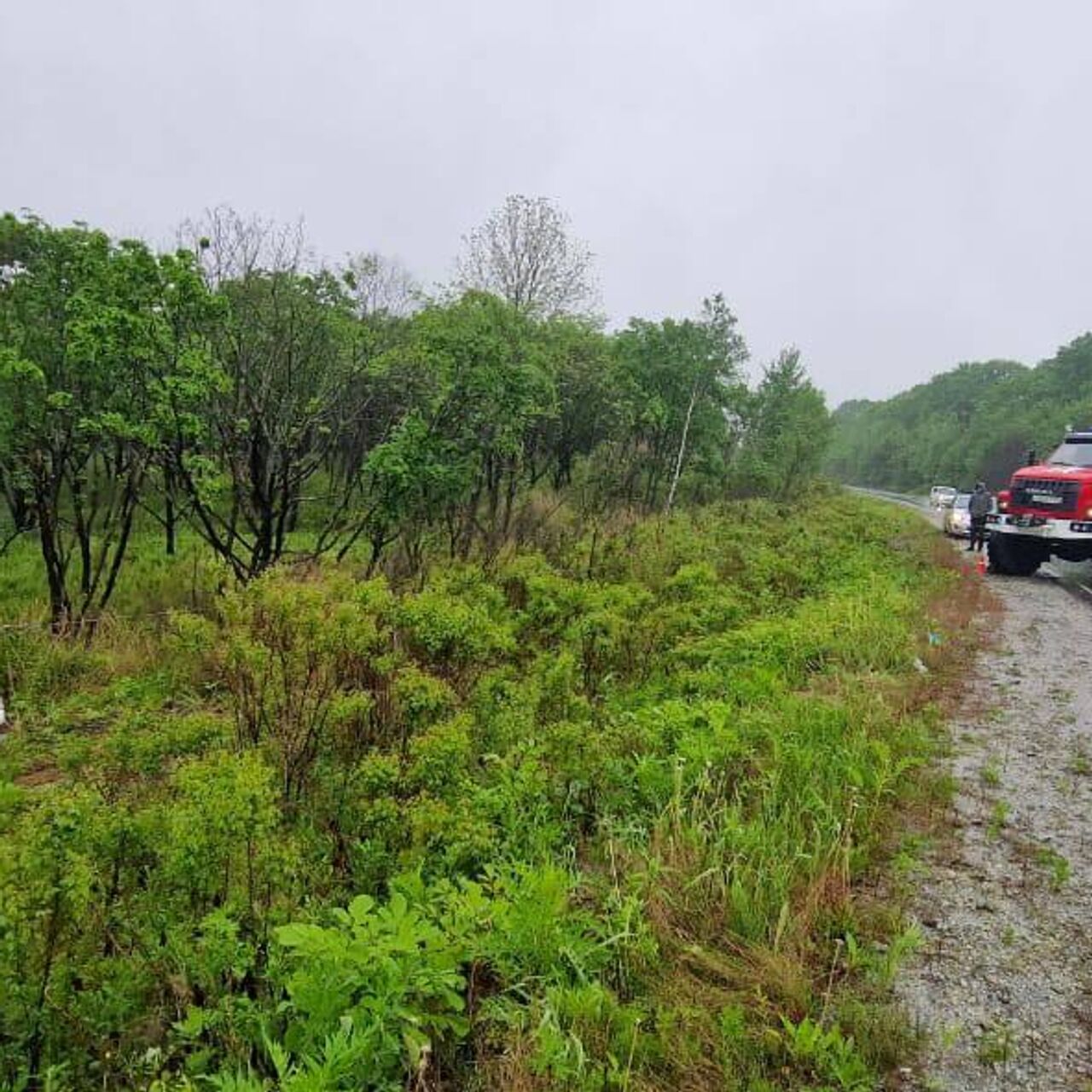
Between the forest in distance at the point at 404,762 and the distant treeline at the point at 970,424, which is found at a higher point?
the distant treeline at the point at 970,424

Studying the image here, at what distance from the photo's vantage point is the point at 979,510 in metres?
16.4

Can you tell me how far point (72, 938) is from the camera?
2.50 meters

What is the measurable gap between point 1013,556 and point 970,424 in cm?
7229

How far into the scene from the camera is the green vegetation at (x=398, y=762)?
2.37 meters

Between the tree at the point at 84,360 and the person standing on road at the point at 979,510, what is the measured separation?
1621cm

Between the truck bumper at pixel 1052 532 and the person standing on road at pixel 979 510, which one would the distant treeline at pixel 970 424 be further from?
the truck bumper at pixel 1052 532

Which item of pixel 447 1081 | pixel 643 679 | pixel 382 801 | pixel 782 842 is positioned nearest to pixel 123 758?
pixel 382 801

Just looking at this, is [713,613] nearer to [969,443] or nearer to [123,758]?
[123,758]

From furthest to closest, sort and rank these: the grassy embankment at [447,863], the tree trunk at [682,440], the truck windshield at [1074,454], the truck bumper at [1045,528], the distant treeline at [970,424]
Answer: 1. the distant treeline at [970,424]
2. the tree trunk at [682,440]
3. the truck windshield at [1074,454]
4. the truck bumper at [1045,528]
5. the grassy embankment at [447,863]

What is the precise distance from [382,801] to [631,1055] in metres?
1.44

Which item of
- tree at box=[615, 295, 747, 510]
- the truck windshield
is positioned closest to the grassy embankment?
the truck windshield

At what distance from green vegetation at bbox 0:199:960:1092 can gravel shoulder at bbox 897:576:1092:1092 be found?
0.22 m

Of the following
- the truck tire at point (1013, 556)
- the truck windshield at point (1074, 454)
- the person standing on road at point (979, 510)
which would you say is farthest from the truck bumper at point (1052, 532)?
the person standing on road at point (979, 510)

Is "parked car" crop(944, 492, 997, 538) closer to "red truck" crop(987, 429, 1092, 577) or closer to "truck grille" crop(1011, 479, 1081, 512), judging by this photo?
"red truck" crop(987, 429, 1092, 577)
